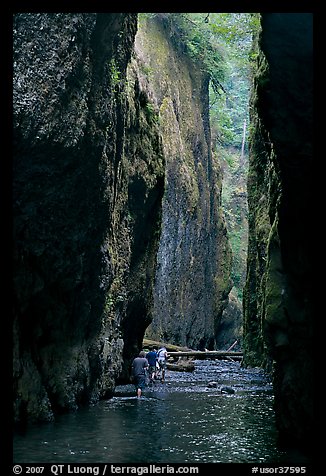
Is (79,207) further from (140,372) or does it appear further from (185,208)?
(185,208)

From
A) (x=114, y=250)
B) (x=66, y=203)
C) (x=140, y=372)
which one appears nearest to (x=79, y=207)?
(x=66, y=203)

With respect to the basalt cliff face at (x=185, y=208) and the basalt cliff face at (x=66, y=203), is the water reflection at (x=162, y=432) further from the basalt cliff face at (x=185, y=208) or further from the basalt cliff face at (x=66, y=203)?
the basalt cliff face at (x=185, y=208)

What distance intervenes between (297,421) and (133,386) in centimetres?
1084

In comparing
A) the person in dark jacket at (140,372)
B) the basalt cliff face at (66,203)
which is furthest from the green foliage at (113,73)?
the person in dark jacket at (140,372)

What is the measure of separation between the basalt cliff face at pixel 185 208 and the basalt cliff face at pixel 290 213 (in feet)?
68.5

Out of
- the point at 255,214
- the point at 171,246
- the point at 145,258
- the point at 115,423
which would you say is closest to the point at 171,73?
the point at 171,246

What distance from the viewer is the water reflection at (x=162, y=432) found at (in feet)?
30.2

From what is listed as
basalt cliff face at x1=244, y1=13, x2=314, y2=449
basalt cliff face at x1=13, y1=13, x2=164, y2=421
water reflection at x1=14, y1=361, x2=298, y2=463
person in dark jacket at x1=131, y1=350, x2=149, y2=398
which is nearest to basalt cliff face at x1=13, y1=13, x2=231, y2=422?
basalt cliff face at x1=13, y1=13, x2=164, y2=421

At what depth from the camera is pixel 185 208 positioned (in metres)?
37.3

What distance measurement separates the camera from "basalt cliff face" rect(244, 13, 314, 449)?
9047 mm

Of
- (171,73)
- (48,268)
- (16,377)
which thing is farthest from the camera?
(171,73)

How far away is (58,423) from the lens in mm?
12344

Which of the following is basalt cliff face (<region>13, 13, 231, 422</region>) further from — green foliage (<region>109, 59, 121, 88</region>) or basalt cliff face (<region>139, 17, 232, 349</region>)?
basalt cliff face (<region>139, 17, 232, 349</region>)
